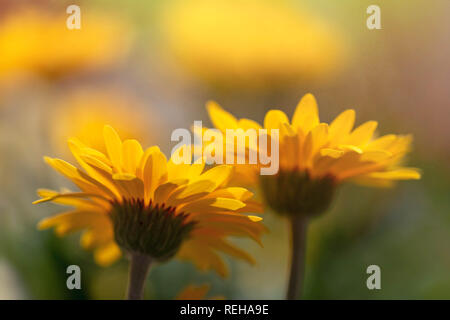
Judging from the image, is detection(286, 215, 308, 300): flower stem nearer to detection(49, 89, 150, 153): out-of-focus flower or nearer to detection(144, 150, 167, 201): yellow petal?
detection(144, 150, 167, 201): yellow petal

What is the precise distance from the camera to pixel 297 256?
324 mm

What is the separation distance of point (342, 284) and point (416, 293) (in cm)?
7

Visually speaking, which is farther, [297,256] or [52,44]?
[52,44]

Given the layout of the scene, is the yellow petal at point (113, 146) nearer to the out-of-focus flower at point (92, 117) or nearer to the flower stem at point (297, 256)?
the flower stem at point (297, 256)

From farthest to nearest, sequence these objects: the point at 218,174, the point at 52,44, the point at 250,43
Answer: the point at 250,43 < the point at 52,44 < the point at 218,174

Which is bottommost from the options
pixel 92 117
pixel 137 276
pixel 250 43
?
pixel 137 276

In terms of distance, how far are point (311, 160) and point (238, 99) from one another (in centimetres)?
38

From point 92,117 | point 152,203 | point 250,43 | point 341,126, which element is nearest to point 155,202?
point 152,203

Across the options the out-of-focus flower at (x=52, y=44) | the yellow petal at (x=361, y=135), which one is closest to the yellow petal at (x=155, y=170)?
the yellow petal at (x=361, y=135)

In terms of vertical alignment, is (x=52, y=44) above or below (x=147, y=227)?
above

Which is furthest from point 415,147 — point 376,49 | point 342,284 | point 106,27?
point 106,27

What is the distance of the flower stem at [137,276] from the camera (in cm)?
30

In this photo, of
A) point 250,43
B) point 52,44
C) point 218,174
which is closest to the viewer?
point 218,174

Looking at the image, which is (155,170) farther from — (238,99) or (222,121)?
(238,99)
